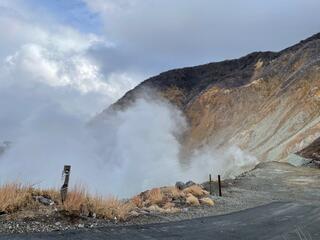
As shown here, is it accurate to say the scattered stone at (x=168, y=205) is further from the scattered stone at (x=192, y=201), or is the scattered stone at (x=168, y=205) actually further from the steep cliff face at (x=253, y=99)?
the steep cliff face at (x=253, y=99)

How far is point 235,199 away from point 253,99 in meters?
55.4

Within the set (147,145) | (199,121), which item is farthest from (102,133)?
(199,121)

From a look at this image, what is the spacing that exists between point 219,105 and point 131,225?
7019cm

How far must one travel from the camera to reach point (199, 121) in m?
85.0

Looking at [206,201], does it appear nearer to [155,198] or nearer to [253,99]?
[155,198]

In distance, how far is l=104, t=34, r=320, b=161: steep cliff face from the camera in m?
58.8

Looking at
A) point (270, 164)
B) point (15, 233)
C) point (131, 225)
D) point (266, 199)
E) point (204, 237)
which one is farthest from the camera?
point (270, 164)

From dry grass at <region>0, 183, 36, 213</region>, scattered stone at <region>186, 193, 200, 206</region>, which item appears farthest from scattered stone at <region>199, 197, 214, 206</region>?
dry grass at <region>0, 183, 36, 213</region>

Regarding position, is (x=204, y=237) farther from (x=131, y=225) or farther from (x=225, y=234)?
(x=131, y=225)

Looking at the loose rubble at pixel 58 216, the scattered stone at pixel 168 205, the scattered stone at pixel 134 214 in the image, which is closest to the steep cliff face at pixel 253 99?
the scattered stone at pixel 168 205

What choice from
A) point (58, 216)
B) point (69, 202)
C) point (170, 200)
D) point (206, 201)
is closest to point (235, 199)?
point (206, 201)

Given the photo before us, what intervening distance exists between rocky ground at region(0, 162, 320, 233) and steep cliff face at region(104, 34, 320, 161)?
45.1 ft

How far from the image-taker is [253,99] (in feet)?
252

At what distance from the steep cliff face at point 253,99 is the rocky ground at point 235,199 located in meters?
13.7
